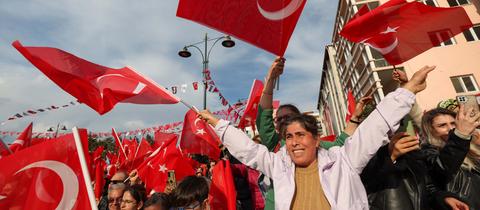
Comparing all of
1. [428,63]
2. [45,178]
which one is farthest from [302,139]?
[428,63]

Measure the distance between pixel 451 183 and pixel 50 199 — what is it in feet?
9.46

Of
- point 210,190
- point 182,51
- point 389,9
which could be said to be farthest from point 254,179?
point 182,51

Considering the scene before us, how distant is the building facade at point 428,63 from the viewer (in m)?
17.2

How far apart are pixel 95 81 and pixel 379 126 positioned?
111 inches

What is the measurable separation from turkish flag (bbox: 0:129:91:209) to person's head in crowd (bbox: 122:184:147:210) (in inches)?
44.1

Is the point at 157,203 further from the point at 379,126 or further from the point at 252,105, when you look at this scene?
the point at 252,105

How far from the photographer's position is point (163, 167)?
18.8ft

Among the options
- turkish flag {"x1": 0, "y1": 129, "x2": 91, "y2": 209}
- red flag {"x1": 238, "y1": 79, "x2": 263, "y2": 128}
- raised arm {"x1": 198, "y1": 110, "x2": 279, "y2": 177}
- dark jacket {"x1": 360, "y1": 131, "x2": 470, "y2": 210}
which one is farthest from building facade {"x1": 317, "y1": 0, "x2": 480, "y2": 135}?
turkish flag {"x1": 0, "y1": 129, "x2": 91, "y2": 209}

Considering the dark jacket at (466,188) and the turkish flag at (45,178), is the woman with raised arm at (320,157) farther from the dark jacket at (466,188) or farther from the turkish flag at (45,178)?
the turkish flag at (45,178)

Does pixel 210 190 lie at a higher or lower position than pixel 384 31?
lower

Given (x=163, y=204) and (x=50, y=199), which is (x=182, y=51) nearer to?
(x=163, y=204)

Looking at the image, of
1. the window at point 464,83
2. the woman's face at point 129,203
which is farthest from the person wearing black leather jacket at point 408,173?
the window at point 464,83

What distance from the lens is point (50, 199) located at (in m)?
2.12

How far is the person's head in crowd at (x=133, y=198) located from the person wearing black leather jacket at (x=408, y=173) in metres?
2.37
